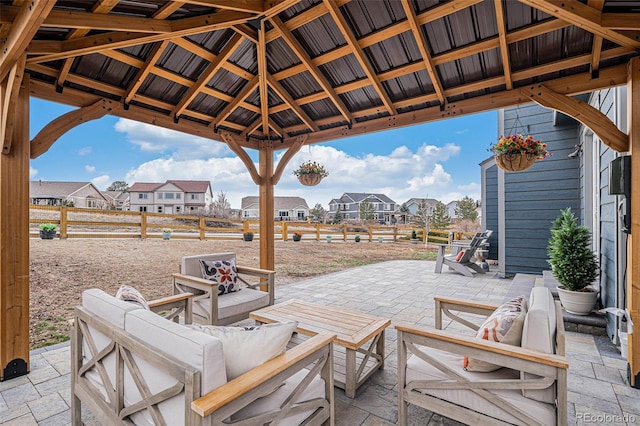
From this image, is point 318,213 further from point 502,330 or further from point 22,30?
point 502,330

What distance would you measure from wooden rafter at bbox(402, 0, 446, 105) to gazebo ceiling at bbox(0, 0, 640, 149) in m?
0.01

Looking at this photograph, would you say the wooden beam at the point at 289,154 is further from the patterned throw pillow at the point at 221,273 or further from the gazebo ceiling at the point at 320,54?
the patterned throw pillow at the point at 221,273

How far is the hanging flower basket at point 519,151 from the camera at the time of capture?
3.74 meters

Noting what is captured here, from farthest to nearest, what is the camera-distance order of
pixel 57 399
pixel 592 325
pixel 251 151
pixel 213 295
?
pixel 251 151
pixel 592 325
pixel 213 295
pixel 57 399

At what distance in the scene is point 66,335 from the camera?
11.1ft

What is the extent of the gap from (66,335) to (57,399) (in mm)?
1473

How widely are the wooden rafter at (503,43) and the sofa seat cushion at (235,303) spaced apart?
12.1 feet

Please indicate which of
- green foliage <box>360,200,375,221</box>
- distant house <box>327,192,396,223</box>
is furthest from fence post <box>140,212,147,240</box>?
distant house <box>327,192,396,223</box>

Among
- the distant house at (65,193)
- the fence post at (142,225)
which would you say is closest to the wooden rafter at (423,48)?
the fence post at (142,225)

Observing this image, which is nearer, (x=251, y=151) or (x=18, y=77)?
(x=18, y=77)

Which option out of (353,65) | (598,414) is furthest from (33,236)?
(598,414)

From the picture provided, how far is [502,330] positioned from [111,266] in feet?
23.3

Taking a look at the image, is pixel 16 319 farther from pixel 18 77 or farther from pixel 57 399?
pixel 18 77

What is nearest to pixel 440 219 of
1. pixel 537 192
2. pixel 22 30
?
pixel 537 192
